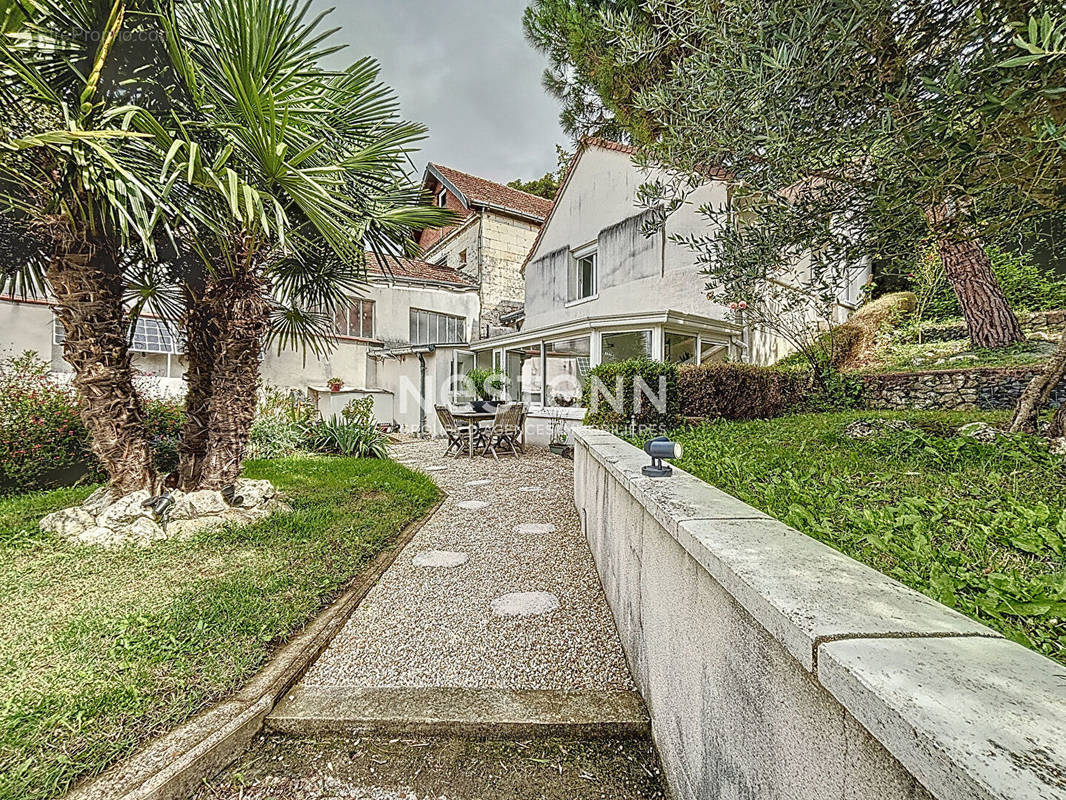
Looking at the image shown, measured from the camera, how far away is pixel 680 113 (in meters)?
3.64

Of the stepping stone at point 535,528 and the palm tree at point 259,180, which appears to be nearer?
the palm tree at point 259,180

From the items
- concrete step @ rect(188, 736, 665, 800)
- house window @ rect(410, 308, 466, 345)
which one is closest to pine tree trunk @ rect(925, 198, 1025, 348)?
concrete step @ rect(188, 736, 665, 800)

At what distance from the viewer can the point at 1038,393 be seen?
13.4 ft

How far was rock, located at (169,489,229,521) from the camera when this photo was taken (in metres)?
4.72

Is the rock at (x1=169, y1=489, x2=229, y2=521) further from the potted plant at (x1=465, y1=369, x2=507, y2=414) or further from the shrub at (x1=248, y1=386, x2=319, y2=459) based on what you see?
the potted plant at (x1=465, y1=369, x2=507, y2=414)

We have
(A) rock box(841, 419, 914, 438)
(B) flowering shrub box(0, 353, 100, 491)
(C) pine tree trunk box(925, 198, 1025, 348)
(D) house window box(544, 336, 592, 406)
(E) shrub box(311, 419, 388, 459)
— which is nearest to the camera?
(A) rock box(841, 419, 914, 438)

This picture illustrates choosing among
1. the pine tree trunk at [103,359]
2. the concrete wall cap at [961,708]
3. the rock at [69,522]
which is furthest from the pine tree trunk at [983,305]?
the rock at [69,522]

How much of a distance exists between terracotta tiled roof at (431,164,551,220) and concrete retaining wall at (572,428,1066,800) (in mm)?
17889

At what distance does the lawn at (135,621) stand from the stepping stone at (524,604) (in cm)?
125

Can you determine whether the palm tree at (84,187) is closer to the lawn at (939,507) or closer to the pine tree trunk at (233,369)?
the pine tree trunk at (233,369)

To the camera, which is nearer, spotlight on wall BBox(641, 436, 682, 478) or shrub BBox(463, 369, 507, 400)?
spotlight on wall BBox(641, 436, 682, 478)

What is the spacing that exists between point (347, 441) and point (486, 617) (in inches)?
300

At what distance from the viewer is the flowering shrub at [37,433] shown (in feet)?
19.4

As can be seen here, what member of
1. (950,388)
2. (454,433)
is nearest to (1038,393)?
(950,388)
